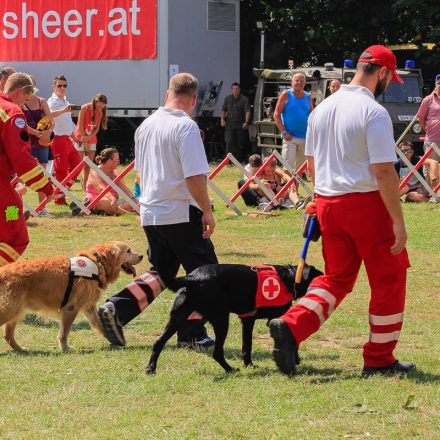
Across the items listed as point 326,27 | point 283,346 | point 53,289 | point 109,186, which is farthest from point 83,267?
point 326,27

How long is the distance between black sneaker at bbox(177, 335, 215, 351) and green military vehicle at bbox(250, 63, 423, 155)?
11822 mm

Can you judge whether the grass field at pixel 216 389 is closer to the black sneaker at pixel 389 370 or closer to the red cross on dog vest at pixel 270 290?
the black sneaker at pixel 389 370

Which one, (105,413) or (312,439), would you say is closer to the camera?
(312,439)

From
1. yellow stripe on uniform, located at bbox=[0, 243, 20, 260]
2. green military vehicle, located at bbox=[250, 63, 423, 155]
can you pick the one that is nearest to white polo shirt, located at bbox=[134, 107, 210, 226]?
yellow stripe on uniform, located at bbox=[0, 243, 20, 260]

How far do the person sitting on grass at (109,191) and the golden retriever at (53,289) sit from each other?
686 cm

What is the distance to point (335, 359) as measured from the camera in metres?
6.61

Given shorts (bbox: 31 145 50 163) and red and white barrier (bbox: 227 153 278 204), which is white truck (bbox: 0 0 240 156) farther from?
shorts (bbox: 31 145 50 163)

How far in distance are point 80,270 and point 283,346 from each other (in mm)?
1837

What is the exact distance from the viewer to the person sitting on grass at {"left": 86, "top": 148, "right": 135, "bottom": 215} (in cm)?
1416

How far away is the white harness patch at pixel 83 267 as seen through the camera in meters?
7.06

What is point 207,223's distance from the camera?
652cm

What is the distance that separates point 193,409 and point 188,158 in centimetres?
162

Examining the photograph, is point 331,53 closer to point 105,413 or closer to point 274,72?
point 274,72

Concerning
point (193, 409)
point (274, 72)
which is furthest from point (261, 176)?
point (193, 409)
